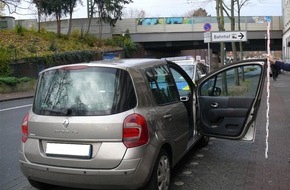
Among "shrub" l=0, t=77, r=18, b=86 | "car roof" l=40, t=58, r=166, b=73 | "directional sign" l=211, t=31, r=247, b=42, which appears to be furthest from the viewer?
"shrub" l=0, t=77, r=18, b=86

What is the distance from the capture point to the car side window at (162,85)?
16.5ft

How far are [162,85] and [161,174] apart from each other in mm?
1158

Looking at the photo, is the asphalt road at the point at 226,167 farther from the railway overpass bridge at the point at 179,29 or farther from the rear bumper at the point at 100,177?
the railway overpass bridge at the point at 179,29

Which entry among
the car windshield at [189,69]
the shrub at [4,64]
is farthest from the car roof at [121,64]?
the shrub at [4,64]

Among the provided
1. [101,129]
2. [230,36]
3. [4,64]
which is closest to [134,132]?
[101,129]

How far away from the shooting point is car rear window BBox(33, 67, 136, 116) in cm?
445

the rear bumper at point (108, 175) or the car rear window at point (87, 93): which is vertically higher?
the car rear window at point (87, 93)

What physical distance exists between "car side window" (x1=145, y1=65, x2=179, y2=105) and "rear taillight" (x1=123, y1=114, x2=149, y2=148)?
670mm

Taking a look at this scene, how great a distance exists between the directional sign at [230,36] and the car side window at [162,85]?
29.5 feet

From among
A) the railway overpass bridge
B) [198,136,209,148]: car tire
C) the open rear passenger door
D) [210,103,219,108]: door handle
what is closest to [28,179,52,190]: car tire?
the open rear passenger door

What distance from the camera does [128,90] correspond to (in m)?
4.50

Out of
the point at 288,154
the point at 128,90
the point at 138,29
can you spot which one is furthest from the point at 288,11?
the point at 128,90

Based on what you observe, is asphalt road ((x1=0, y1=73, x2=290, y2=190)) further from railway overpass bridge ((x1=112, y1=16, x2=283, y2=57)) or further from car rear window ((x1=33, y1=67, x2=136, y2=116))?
railway overpass bridge ((x1=112, y1=16, x2=283, y2=57))

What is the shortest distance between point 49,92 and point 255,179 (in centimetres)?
291
